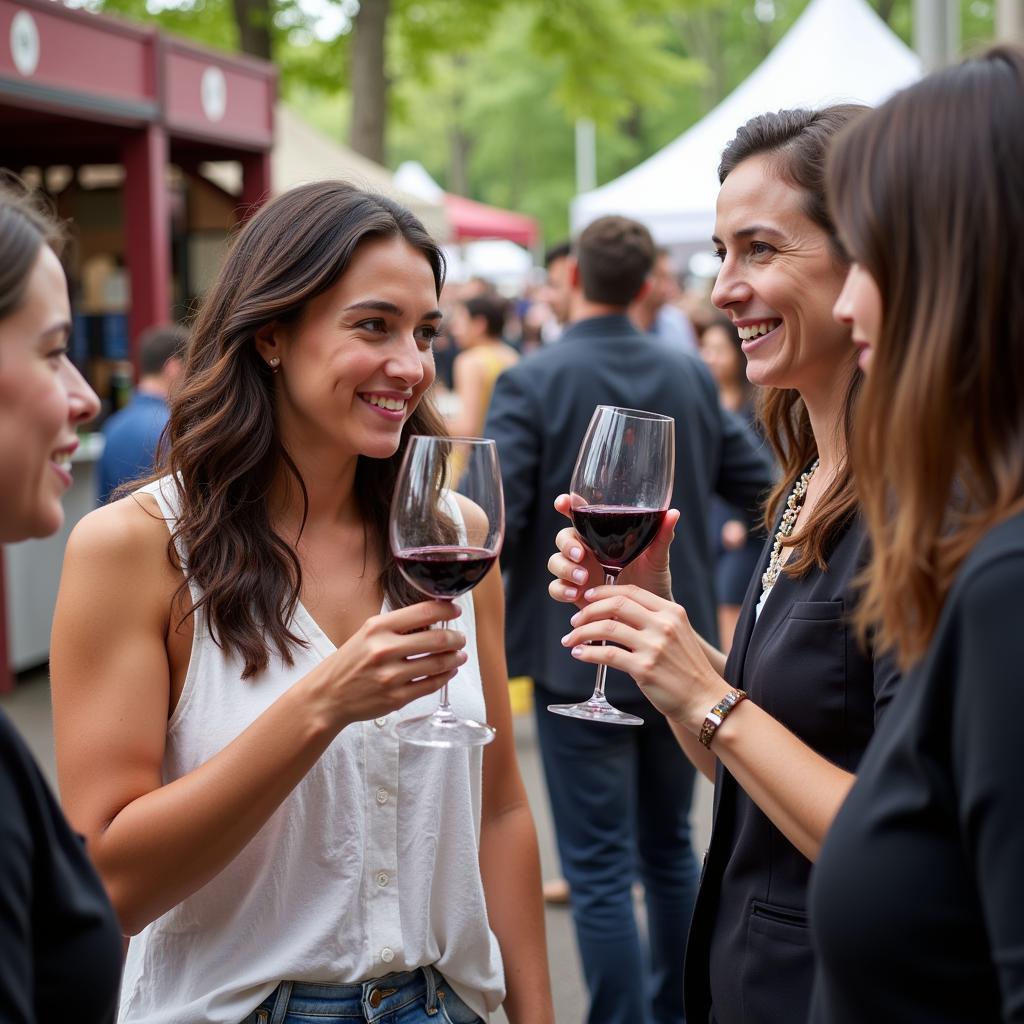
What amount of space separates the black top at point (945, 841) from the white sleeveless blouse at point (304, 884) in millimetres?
876

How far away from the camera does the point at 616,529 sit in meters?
2.18

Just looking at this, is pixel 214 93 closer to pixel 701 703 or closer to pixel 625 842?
pixel 625 842

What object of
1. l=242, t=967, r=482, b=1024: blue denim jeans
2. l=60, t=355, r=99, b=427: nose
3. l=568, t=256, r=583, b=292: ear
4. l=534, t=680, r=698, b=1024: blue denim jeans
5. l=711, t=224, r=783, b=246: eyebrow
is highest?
l=568, t=256, r=583, b=292: ear

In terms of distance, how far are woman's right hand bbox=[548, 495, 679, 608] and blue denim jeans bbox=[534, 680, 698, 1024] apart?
189cm

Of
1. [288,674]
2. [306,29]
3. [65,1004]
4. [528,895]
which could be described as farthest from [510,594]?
[306,29]

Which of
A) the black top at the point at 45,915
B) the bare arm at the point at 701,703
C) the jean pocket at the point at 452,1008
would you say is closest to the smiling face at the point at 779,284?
the bare arm at the point at 701,703

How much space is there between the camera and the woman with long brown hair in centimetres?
127

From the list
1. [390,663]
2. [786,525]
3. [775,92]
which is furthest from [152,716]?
[775,92]

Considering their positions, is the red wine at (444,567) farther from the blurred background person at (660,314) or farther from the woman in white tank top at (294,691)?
the blurred background person at (660,314)

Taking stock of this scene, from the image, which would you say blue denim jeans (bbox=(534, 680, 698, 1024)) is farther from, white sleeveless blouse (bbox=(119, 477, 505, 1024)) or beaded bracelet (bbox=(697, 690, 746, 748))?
beaded bracelet (bbox=(697, 690, 746, 748))

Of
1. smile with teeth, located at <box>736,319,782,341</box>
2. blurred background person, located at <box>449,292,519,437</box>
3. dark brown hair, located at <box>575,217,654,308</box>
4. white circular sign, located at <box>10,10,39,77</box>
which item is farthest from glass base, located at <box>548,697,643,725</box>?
white circular sign, located at <box>10,10,39,77</box>

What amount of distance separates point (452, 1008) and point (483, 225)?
2268cm

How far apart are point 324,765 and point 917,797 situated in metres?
1.07

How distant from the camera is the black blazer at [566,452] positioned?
4.51 meters
